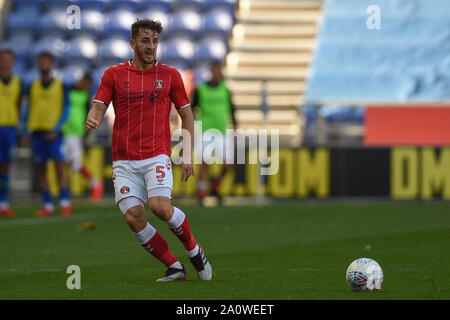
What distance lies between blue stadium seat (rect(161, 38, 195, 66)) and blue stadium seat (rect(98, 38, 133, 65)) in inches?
35.8

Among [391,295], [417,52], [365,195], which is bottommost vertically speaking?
[365,195]

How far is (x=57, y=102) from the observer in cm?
1386

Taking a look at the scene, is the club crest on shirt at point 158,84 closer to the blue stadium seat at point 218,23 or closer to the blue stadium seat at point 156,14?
the blue stadium seat at point 218,23

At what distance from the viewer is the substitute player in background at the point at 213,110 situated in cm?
1622

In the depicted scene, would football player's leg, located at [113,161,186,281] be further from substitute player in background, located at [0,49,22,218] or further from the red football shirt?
substitute player in background, located at [0,49,22,218]

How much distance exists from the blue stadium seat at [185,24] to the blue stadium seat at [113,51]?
1.26 meters

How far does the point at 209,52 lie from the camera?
24.2 metres

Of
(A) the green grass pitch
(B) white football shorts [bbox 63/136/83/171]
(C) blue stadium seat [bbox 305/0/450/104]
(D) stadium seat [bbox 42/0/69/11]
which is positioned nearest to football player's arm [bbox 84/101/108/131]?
(A) the green grass pitch

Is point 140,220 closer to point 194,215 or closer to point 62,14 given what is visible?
point 194,215

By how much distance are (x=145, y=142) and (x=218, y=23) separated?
60.0ft

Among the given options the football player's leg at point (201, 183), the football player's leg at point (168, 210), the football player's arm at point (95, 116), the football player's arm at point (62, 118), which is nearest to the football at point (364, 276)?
the football player's leg at point (168, 210)

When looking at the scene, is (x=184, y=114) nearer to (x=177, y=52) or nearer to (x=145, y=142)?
(x=145, y=142)
